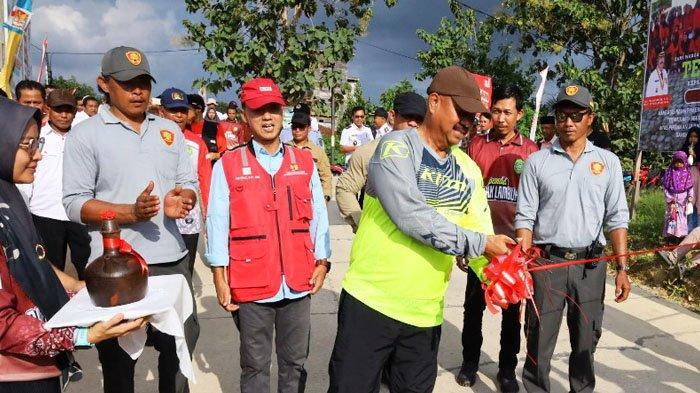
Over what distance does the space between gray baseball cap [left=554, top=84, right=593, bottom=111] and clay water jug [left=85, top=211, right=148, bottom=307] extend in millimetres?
2573

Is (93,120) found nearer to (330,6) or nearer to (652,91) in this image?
(330,6)

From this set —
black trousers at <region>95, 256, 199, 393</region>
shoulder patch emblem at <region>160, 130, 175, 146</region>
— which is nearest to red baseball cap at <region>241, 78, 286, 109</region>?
shoulder patch emblem at <region>160, 130, 175, 146</region>

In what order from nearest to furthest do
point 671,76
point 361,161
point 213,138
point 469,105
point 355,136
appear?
point 469,105
point 361,161
point 213,138
point 671,76
point 355,136

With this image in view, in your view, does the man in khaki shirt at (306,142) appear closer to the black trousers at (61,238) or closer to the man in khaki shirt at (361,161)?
the man in khaki shirt at (361,161)

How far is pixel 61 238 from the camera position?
434cm

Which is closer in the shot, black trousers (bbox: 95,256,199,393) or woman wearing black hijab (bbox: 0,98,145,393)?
woman wearing black hijab (bbox: 0,98,145,393)

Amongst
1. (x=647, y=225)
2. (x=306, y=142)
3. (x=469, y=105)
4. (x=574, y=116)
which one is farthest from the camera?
(x=647, y=225)

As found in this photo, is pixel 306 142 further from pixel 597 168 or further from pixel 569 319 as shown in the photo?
pixel 569 319

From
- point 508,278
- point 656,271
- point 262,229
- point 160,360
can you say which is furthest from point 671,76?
point 160,360

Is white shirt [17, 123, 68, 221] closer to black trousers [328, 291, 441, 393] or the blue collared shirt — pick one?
the blue collared shirt

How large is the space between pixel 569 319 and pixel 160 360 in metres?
2.49

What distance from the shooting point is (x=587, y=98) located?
3068 millimetres

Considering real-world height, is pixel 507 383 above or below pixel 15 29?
below

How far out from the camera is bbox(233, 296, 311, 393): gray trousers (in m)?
2.76
